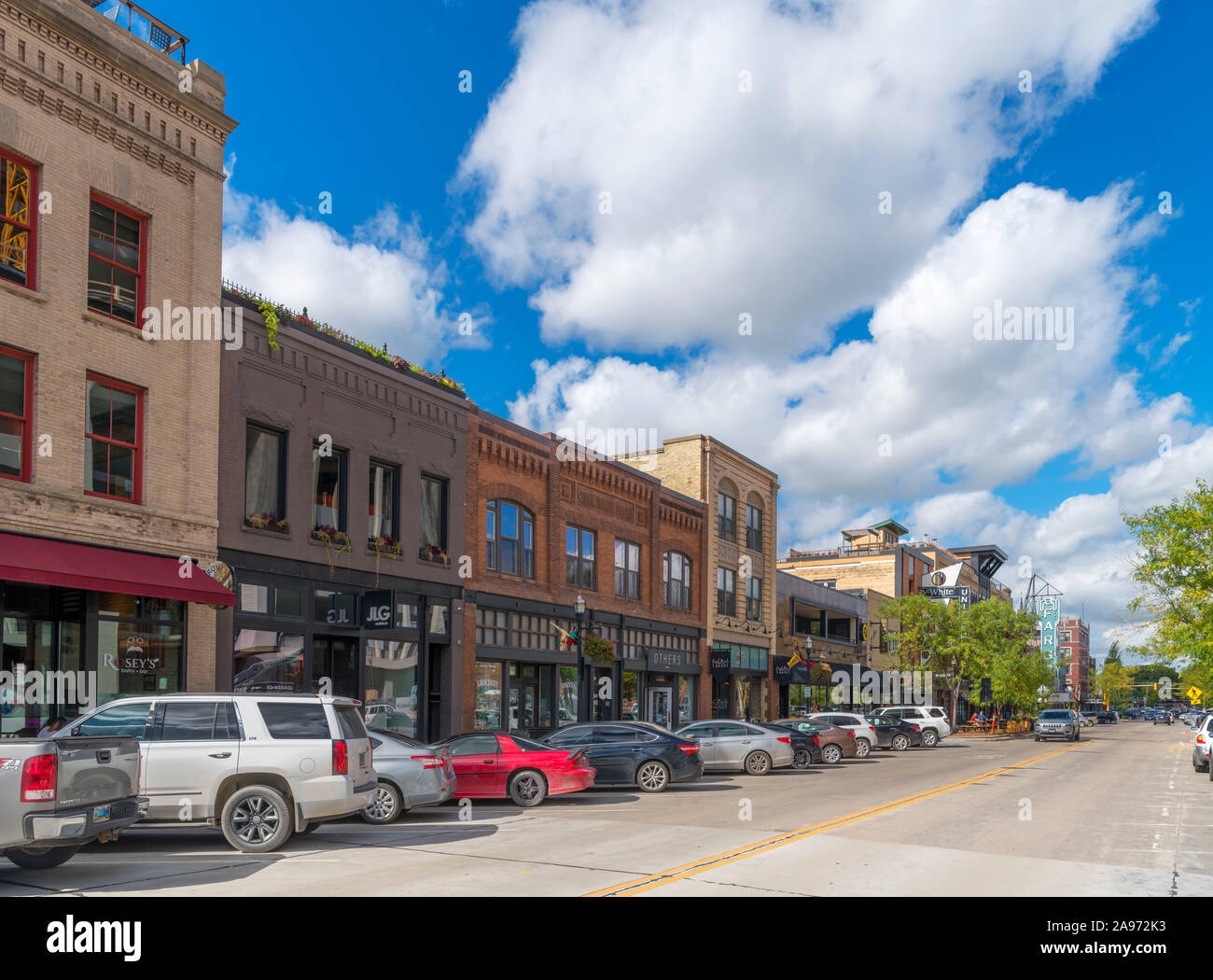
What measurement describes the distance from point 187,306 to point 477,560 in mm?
10780

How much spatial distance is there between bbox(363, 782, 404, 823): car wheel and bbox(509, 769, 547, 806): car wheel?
333 cm

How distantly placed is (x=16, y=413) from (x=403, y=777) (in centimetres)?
924

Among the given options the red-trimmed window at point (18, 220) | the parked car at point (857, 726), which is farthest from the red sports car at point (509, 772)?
the parked car at point (857, 726)

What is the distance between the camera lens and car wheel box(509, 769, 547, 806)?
61.6 ft

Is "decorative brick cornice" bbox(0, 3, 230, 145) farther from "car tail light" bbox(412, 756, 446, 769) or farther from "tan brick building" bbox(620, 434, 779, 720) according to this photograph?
"tan brick building" bbox(620, 434, 779, 720)

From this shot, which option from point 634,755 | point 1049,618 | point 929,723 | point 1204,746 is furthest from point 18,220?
point 1049,618

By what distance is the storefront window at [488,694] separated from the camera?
28.9 metres

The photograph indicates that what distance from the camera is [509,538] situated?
31141 millimetres

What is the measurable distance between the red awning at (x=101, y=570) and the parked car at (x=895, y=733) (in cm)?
2775

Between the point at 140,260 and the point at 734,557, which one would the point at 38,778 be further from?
the point at 734,557

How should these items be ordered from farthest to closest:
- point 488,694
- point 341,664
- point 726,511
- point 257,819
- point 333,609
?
point 726,511 → point 488,694 → point 341,664 → point 333,609 → point 257,819

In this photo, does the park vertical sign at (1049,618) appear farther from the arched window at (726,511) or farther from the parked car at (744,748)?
the parked car at (744,748)
